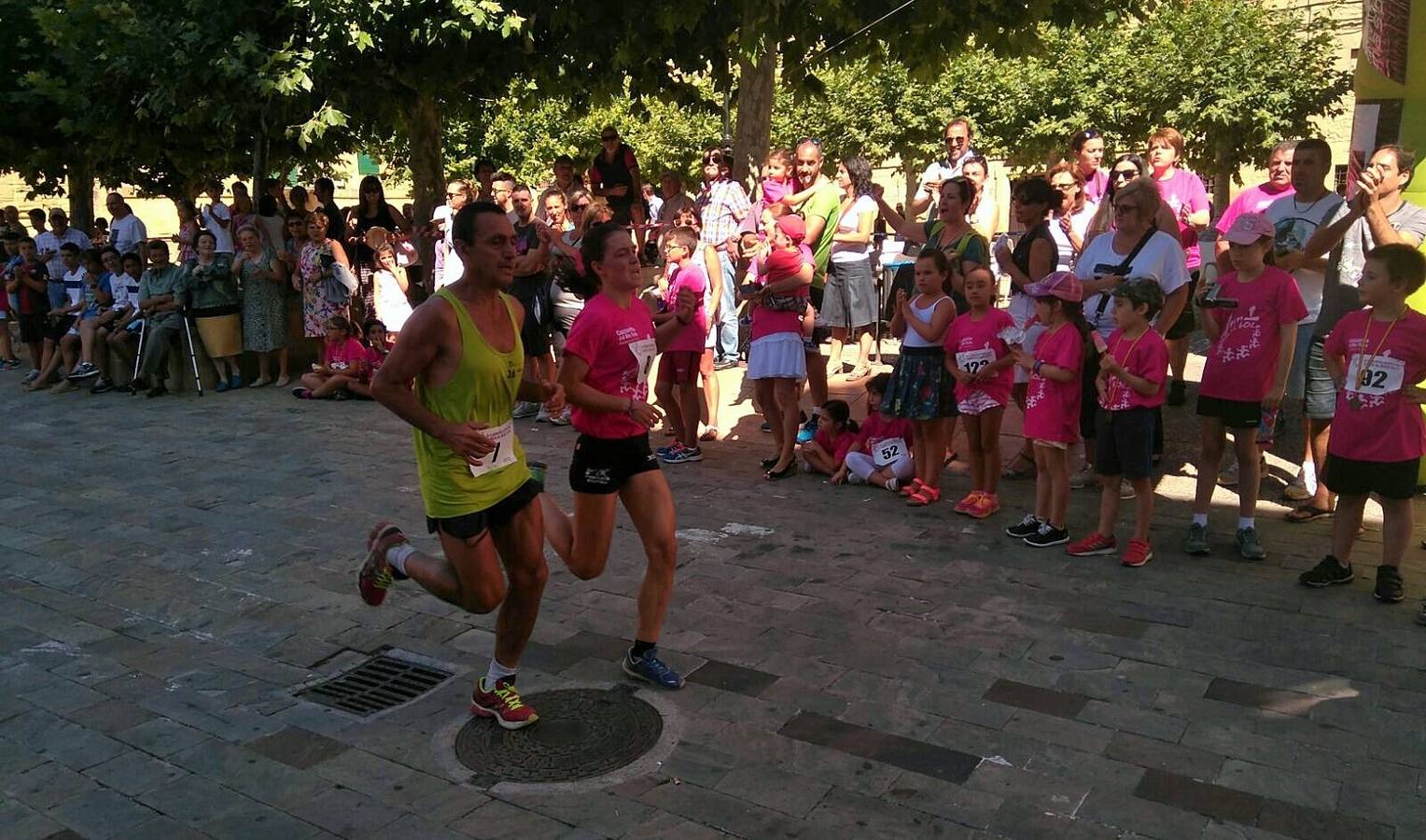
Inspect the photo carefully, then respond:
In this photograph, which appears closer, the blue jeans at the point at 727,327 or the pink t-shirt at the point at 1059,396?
the pink t-shirt at the point at 1059,396

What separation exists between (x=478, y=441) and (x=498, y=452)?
19 cm

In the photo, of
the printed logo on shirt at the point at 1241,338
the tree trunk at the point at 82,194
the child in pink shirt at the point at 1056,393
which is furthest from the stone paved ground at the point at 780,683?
the tree trunk at the point at 82,194

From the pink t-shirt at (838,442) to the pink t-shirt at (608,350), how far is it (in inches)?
131

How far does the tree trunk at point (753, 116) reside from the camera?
11773 millimetres

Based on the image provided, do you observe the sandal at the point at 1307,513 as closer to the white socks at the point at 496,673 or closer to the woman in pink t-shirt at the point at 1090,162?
the woman in pink t-shirt at the point at 1090,162

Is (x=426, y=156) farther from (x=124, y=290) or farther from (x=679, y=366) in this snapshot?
(x=679, y=366)

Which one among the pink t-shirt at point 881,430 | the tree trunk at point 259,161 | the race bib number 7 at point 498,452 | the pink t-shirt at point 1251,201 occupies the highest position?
the tree trunk at point 259,161

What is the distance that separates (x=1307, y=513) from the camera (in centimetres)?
662

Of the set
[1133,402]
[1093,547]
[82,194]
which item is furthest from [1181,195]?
[82,194]

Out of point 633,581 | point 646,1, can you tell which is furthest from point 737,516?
point 646,1

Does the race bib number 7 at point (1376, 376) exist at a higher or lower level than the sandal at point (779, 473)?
higher

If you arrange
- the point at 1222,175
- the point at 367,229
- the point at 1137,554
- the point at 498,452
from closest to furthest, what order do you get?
the point at 498,452
the point at 1137,554
the point at 367,229
the point at 1222,175

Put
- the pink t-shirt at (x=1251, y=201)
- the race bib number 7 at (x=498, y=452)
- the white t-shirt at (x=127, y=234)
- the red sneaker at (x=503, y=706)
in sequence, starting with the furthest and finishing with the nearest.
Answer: the white t-shirt at (x=127, y=234) < the pink t-shirt at (x=1251, y=201) < the red sneaker at (x=503, y=706) < the race bib number 7 at (x=498, y=452)

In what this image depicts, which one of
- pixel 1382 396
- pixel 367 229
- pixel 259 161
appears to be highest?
pixel 259 161
